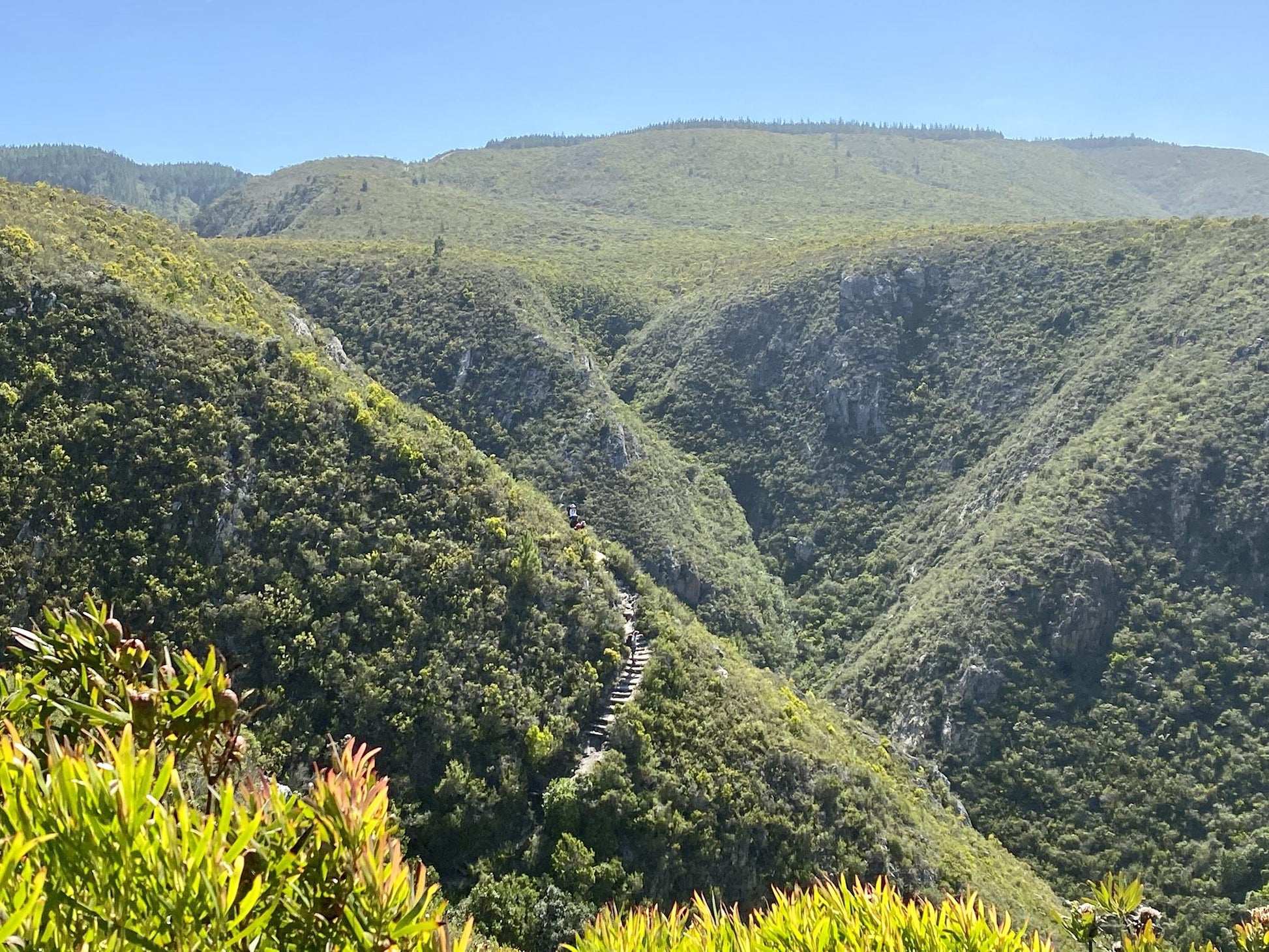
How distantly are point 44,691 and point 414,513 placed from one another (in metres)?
25.6

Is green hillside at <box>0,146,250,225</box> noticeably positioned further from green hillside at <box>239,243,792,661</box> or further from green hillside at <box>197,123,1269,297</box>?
green hillside at <box>239,243,792,661</box>

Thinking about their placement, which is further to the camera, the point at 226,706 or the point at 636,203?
the point at 636,203

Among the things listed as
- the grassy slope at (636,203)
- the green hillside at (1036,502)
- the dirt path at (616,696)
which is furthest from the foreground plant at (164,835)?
the grassy slope at (636,203)

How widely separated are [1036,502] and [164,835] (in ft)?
192

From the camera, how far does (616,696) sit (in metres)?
29.3

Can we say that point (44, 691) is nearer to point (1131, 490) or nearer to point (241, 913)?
point (241, 913)

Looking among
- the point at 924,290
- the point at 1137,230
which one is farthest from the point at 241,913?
the point at 1137,230

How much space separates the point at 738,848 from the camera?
85.0 ft

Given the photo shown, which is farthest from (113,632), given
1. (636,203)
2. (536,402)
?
(636,203)

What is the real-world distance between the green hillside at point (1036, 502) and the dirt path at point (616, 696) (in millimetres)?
24096

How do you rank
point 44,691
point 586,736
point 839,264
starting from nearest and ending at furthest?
point 44,691, point 586,736, point 839,264

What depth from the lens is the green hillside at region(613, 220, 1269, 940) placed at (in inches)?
1633

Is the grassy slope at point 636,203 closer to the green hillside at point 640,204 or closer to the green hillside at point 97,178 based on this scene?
the green hillside at point 640,204

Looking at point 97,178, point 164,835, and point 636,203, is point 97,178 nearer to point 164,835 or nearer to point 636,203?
point 636,203
